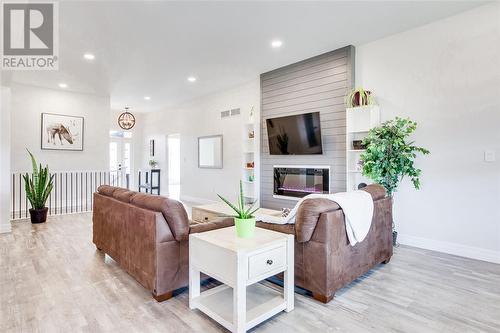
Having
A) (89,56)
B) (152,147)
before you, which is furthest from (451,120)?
(152,147)

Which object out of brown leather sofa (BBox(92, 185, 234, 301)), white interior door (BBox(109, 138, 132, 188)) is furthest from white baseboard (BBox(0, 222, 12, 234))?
white interior door (BBox(109, 138, 132, 188))

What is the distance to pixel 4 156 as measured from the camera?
4.48 metres

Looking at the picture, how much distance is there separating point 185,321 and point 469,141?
11.9 feet

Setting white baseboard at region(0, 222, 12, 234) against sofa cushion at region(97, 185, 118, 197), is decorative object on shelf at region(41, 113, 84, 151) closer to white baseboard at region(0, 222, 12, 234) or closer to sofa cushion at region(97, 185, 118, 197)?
white baseboard at region(0, 222, 12, 234)

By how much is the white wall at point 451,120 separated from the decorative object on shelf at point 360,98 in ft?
0.85

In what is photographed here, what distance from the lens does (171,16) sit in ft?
11.1

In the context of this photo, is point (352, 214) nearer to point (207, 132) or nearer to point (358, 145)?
point (358, 145)

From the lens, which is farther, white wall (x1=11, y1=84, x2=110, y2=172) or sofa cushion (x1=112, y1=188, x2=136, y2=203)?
white wall (x1=11, y1=84, x2=110, y2=172)

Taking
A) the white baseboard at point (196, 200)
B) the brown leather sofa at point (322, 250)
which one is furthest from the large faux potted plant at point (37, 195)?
the brown leather sofa at point (322, 250)

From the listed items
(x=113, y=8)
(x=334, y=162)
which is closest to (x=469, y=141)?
(x=334, y=162)

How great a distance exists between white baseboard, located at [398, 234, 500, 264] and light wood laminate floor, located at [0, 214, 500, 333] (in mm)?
144

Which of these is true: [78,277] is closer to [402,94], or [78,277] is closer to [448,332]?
→ [448,332]

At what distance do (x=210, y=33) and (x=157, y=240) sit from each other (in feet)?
9.44

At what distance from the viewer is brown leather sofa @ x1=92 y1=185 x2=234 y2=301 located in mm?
2232
